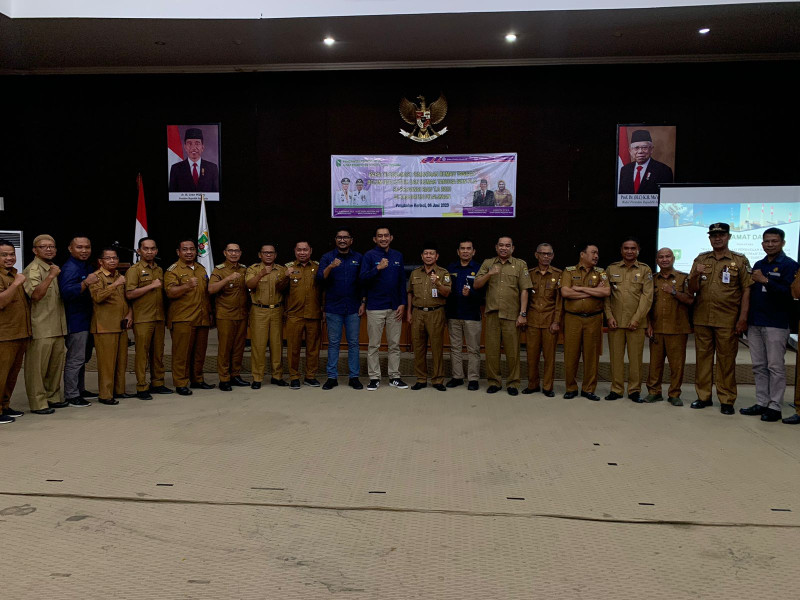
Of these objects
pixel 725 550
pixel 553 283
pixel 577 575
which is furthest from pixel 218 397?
pixel 725 550

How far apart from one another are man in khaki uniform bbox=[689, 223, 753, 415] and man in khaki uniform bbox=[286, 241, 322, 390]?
3.18 metres

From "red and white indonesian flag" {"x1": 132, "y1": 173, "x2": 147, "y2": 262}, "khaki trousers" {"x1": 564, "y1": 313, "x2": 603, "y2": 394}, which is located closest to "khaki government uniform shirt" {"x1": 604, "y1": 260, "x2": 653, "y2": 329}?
"khaki trousers" {"x1": 564, "y1": 313, "x2": 603, "y2": 394}

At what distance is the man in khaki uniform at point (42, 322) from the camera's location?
4383 mm

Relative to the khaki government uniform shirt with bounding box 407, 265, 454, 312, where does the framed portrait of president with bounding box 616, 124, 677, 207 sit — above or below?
above

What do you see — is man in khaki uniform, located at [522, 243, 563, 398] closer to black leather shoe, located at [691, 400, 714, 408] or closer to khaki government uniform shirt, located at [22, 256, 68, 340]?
black leather shoe, located at [691, 400, 714, 408]

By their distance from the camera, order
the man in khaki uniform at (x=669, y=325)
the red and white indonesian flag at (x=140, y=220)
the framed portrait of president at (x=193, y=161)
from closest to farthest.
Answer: the man in khaki uniform at (x=669, y=325) < the red and white indonesian flag at (x=140, y=220) < the framed portrait of president at (x=193, y=161)

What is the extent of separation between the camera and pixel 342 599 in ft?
6.64

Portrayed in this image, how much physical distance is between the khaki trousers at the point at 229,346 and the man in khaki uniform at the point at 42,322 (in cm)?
124

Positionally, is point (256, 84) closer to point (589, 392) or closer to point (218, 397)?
point (218, 397)

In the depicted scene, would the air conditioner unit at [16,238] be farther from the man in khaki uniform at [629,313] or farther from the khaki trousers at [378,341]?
the man in khaki uniform at [629,313]

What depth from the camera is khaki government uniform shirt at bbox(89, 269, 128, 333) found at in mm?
4652

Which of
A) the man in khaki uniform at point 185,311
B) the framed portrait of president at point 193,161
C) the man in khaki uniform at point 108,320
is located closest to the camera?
the man in khaki uniform at point 108,320

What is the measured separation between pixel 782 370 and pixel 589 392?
4.62 feet

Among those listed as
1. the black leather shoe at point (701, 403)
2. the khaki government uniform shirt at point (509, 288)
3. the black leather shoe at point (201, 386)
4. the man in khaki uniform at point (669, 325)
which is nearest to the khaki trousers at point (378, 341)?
the khaki government uniform shirt at point (509, 288)
